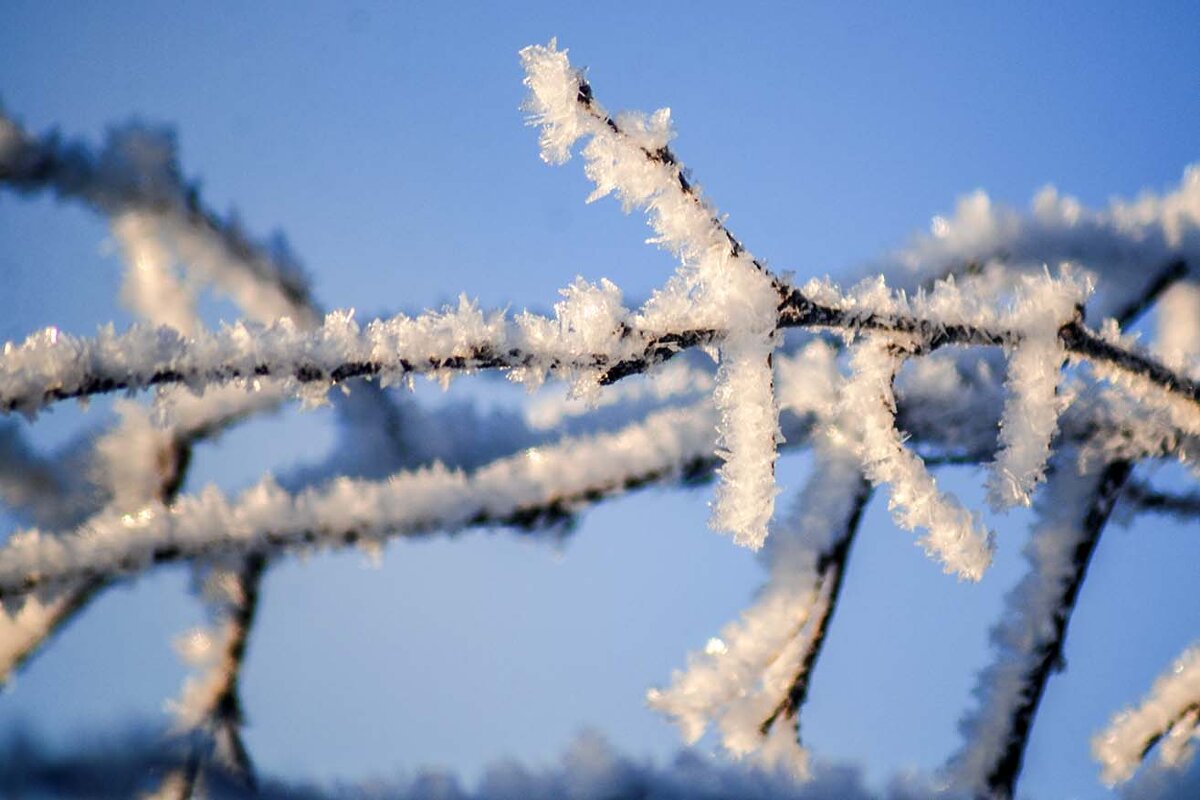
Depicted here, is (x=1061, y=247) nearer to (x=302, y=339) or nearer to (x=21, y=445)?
(x=302, y=339)

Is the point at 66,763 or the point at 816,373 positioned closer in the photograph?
the point at 66,763

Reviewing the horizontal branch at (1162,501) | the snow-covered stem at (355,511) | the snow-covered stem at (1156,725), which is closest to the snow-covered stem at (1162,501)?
the horizontal branch at (1162,501)

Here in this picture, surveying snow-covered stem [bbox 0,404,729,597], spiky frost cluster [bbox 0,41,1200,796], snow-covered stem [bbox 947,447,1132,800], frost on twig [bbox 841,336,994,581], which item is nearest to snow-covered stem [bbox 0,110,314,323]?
spiky frost cluster [bbox 0,41,1200,796]

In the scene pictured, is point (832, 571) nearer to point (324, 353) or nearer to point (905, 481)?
point (905, 481)

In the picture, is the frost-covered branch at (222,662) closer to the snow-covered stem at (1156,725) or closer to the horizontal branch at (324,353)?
the horizontal branch at (324,353)

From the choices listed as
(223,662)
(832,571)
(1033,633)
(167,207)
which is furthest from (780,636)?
(167,207)

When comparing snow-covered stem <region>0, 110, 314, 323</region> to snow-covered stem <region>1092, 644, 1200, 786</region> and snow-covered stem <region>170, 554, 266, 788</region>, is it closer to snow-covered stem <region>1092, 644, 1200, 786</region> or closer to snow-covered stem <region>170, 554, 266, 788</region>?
snow-covered stem <region>170, 554, 266, 788</region>

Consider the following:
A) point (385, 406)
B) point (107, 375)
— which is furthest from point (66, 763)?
point (385, 406)
